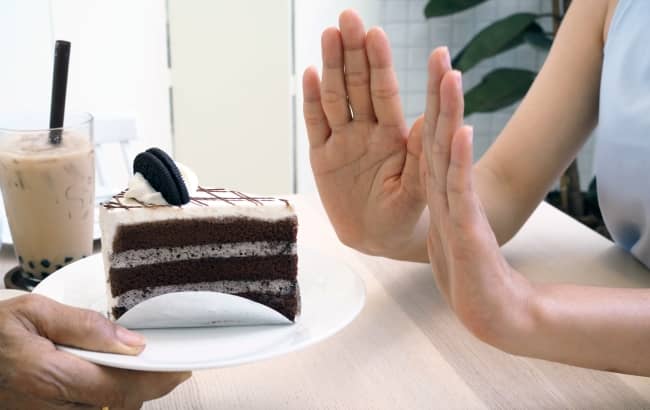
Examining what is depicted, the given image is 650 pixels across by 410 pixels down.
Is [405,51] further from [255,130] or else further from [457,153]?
[457,153]

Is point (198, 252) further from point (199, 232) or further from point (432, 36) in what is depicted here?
point (432, 36)

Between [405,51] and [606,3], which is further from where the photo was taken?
[405,51]

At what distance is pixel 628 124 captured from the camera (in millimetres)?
1142

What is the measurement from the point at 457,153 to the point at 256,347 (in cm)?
28

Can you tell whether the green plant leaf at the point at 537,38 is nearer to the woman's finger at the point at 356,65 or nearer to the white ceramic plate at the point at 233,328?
the woman's finger at the point at 356,65

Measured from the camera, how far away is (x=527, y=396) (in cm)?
83

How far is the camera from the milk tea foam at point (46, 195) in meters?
1.06

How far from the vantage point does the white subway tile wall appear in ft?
10.0

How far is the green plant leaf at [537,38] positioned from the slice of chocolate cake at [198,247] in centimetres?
204

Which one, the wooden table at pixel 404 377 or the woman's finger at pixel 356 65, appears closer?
the wooden table at pixel 404 377

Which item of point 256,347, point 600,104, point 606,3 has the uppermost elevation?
point 606,3

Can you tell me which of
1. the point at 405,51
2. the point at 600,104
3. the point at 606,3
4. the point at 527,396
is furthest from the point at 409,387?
the point at 405,51

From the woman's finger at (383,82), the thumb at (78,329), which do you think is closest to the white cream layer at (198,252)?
the thumb at (78,329)

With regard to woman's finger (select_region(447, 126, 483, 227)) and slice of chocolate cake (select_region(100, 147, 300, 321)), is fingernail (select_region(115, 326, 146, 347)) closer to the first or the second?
slice of chocolate cake (select_region(100, 147, 300, 321))
